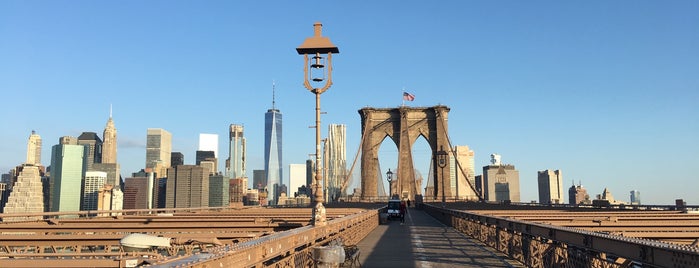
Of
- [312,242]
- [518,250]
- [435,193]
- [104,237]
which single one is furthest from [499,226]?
[435,193]

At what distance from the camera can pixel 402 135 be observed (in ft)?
359

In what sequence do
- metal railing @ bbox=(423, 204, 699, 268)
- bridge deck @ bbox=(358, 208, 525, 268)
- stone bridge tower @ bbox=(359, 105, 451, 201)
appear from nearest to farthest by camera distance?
metal railing @ bbox=(423, 204, 699, 268)
bridge deck @ bbox=(358, 208, 525, 268)
stone bridge tower @ bbox=(359, 105, 451, 201)

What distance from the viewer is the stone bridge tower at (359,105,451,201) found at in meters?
Result: 108

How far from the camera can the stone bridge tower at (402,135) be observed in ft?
354

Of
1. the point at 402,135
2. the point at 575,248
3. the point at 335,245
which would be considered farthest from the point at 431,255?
the point at 402,135

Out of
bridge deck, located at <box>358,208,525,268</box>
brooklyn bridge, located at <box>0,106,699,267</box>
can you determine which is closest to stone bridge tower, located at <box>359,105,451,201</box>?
brooklyn bridge, located at <box>0,106,699,267</box>

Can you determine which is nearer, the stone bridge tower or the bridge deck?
the bridge deck

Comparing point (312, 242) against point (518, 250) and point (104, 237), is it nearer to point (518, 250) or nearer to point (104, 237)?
point (104, 237)

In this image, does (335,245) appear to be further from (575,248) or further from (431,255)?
(431,255)

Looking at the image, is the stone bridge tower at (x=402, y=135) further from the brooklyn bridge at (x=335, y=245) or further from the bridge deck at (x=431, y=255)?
the bridge deck at (x=431, y=255)

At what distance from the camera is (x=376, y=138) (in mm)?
113062

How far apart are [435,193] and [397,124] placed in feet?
57.4

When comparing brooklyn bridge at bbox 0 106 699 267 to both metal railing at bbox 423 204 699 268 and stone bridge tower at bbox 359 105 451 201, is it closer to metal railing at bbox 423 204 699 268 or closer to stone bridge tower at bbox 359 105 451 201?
metal railing at bbox 423 204 699 268

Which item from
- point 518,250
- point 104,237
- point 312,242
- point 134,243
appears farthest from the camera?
point 518,250
